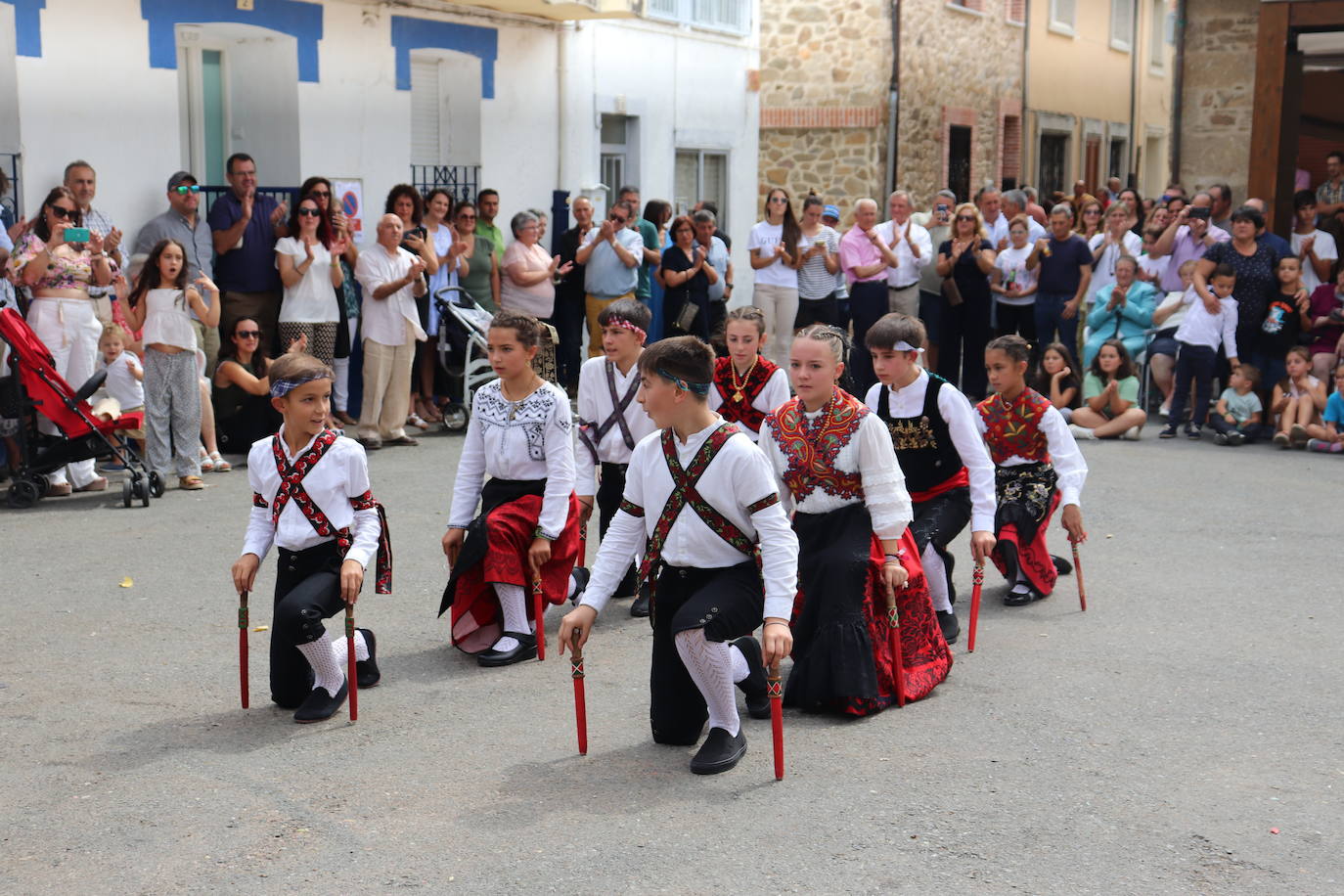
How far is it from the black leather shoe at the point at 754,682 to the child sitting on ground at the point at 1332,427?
29.4 ft

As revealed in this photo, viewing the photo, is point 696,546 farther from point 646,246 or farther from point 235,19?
point 646,246

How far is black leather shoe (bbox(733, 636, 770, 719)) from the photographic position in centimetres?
600

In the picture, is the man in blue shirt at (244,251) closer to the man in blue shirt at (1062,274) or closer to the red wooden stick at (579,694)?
the man in blue shirt at (1062,274)

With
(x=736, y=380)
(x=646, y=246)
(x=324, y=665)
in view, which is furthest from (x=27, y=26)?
(x=324, y=665)

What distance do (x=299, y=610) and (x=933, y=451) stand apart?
2.96m

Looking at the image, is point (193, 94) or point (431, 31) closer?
point (193, 94)

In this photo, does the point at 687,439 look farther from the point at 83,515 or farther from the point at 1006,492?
the point at 83,515

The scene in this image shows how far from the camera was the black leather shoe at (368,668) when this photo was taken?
21.2 ft

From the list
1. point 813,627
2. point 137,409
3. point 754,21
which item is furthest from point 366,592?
point 754,21

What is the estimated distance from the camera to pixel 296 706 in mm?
6176

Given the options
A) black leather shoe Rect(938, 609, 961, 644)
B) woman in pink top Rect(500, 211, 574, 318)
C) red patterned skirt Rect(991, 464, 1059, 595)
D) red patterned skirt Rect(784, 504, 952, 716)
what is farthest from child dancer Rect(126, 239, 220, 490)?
red patterned skirt Rect(784, 504, 952, 716)

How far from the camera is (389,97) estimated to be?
50.6 feet

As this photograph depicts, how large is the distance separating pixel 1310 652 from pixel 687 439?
3.33m

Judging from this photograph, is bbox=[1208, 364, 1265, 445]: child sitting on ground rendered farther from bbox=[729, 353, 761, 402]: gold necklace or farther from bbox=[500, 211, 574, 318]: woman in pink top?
bbox=[729, 353, 761, 402]: gold necklace
